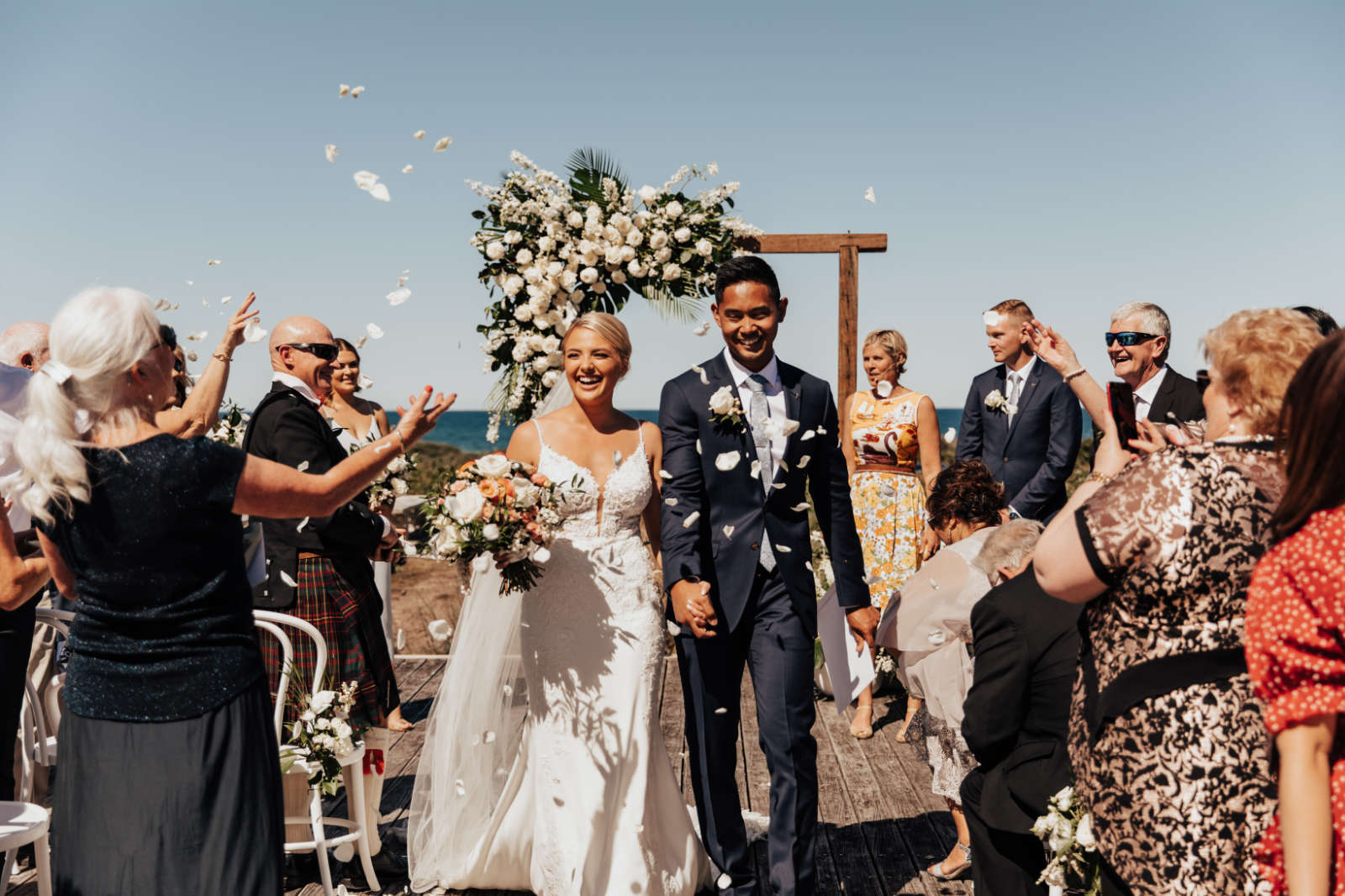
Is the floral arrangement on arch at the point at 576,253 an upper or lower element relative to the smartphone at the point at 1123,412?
upper

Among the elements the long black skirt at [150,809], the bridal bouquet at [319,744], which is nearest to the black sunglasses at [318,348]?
the bridal bouquet at [319,744]

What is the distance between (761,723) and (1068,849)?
1357mm

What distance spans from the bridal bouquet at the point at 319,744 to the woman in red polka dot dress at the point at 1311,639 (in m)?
3.14

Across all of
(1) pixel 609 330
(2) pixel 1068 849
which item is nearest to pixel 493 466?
(1) pixel 609 330

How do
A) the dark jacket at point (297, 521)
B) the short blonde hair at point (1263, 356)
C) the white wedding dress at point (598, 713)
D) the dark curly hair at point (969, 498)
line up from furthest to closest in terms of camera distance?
the dark curly hair at point (969, 498)
the dark jacket at point (297, 521)
the white wedding dress at point (598, 713)
the short blonde hair at point (1263, 356)

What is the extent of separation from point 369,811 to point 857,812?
7.66 feet

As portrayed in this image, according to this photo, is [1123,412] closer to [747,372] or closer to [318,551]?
[747,372]

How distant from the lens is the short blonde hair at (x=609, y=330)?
4.08m

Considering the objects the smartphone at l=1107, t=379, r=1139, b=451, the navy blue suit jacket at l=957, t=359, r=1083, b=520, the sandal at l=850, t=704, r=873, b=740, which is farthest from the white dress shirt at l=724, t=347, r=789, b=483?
the sandal at l=850, t=704, r=873, b=740

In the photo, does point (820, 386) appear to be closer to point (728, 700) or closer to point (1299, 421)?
point (728, 700)

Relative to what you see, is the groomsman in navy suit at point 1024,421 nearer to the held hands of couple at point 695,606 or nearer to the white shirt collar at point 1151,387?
the white shirt collar at point 1151,387

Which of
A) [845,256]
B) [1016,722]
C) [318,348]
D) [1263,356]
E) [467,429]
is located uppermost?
[845,256]

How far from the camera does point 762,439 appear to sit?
4.04 metres

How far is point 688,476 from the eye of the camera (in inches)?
157
